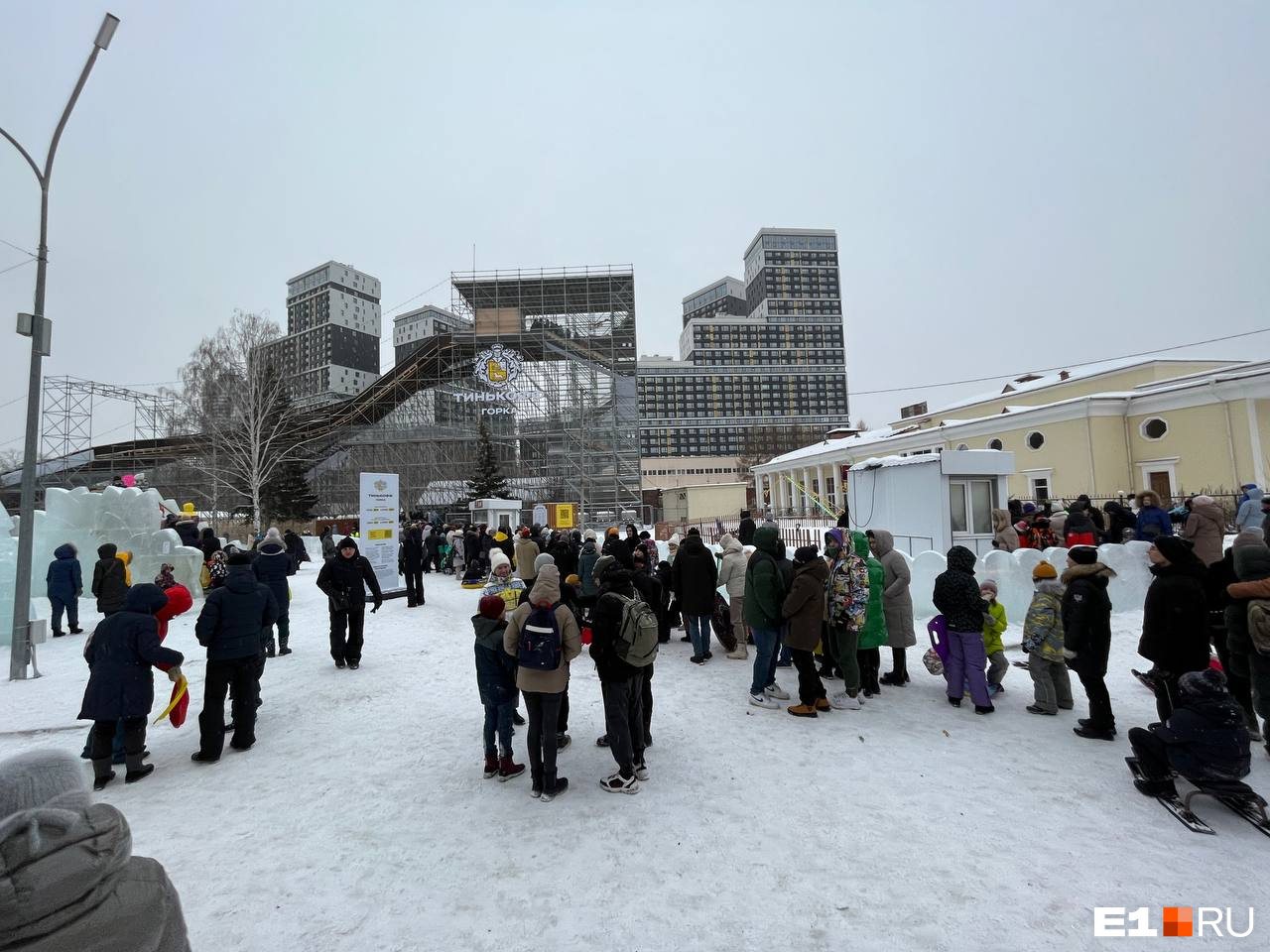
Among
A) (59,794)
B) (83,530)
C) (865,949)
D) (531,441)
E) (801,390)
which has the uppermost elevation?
(801,390)

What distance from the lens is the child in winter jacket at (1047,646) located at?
207 inches

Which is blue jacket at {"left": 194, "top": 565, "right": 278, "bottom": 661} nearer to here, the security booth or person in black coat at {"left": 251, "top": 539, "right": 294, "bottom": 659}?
person in black coat at {"left": 251, "top": 539, "right": 294, "bottom": 659}

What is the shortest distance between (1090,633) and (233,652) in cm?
705

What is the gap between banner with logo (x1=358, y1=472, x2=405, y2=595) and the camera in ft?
38.8

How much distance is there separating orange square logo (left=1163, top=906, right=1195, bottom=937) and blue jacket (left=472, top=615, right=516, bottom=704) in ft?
12.5


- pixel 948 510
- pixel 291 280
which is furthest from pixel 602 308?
Result: pixel 291 280

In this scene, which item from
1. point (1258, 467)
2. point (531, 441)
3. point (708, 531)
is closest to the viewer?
point (1258, 467)

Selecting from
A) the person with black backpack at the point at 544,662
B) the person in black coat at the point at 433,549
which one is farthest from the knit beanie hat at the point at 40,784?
the person in black coat at the point at 433,549

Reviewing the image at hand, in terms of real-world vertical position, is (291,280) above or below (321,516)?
above

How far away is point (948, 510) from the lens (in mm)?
11430

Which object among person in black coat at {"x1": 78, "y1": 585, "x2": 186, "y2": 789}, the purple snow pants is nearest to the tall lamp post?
person in black coat at {"x1": 78, "y1": 585, "x2": 186, "y2": 789}

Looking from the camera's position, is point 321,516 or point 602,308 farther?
point 602,308

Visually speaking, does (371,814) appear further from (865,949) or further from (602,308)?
(602,308)

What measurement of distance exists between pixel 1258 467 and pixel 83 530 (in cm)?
3201
